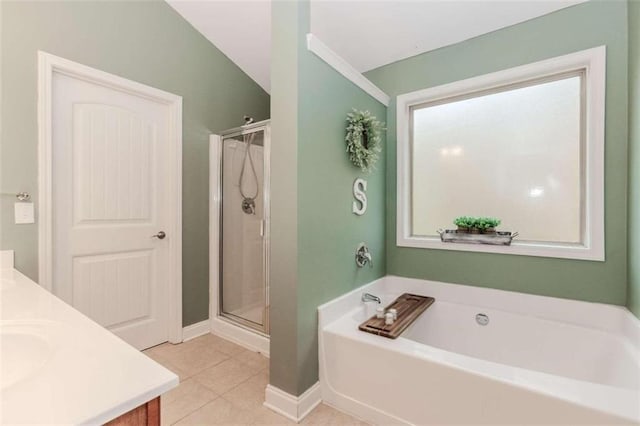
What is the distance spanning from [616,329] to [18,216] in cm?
364

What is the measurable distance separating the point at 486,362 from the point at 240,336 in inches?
74.2

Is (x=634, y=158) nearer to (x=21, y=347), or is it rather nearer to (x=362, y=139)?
(x=362, y=139)

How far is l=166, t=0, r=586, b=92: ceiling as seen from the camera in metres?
2.08

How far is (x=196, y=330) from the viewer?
105 inches

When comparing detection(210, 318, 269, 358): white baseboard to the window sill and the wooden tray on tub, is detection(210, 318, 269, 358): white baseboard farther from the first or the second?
the window sill

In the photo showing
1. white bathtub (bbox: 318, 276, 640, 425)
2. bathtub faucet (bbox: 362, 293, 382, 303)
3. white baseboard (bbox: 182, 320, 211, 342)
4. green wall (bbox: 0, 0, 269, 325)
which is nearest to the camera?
white bathtub (bbox: 318, 276, 640, 425)

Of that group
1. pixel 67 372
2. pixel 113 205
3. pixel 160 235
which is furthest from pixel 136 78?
pixel 67 372

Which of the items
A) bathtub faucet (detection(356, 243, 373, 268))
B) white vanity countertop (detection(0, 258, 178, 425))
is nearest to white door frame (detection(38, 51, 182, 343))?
white vanity countertop (detection(0, 258, 178, 425))

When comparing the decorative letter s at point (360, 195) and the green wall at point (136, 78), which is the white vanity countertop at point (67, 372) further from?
the decorative letter s at point (360, 195)

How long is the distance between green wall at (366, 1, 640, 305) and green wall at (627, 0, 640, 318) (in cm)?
5

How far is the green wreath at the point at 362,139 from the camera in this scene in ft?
6.83

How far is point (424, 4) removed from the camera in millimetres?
2100

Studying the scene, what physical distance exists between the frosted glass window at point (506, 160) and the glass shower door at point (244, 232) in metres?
1.35

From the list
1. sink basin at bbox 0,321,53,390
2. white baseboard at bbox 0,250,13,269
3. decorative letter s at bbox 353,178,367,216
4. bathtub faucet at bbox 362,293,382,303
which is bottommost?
bathtub faucet at bbox 362,293,382,303
